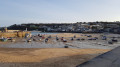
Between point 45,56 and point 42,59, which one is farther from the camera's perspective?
point 45,56

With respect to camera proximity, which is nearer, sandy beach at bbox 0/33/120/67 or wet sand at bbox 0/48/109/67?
wet sand at bbox 0/48/109/67

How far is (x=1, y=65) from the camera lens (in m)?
13.3

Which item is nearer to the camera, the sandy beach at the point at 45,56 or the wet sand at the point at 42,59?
the wet sand at the point at 42,59

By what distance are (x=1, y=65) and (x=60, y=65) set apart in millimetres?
5450

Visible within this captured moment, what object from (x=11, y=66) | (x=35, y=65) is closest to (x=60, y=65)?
(x=35, y=65)

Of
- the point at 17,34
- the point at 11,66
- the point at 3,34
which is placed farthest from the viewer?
the point at 17,34

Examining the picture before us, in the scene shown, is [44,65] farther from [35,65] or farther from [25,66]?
[25,66]

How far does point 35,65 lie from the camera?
1353 centimetres

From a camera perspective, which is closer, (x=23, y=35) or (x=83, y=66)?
(x=83, y=66)

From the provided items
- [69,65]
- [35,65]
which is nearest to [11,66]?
[35,65]

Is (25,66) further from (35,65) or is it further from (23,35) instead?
(23,35)

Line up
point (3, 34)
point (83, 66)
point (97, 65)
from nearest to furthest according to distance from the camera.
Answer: point (83, 66)
point (97, 65)
point (3, 34)

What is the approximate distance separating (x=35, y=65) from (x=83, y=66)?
1004cm

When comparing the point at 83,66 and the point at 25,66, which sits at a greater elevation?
the point at 83,66
